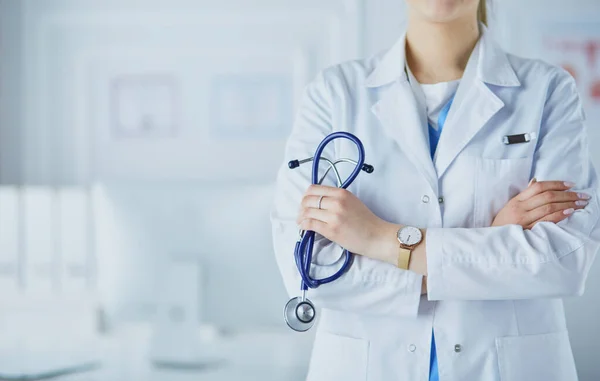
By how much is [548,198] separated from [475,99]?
9.1 inches

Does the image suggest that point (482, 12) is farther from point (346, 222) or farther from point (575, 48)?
point (575, 48)

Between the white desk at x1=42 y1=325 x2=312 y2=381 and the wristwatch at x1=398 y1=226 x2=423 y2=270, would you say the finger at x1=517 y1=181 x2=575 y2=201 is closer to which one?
the wristwatch at x1=398 y1=226 x2=423 y2=270

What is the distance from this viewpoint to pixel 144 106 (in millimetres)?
2832

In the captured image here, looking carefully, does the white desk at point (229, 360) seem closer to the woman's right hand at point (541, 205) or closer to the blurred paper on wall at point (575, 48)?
the woman's right hand at point (541, 205)

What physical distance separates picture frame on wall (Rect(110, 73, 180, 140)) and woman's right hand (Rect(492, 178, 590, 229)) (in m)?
1.86

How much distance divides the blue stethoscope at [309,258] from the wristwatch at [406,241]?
99 millimetres

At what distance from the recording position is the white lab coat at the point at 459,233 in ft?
3.80

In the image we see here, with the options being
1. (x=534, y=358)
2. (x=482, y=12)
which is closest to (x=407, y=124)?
(x=482, y=12)

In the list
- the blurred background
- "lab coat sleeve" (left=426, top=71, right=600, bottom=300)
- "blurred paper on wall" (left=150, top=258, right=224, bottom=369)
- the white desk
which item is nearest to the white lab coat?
"lab coat sleeve" (left=426, top=71, right=600, bottom=300)

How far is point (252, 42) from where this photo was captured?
280cm

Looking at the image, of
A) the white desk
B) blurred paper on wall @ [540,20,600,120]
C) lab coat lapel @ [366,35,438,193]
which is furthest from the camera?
blurred paper on wall @ [540,20,600,120]

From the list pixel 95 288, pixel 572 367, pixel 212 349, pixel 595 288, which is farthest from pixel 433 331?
pixel 595 288

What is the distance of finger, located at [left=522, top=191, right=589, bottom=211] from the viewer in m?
1.18

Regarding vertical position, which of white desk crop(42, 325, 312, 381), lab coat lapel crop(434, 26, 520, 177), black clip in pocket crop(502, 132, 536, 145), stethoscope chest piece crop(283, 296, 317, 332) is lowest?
white desk crop(42, 325, 312, 381)
